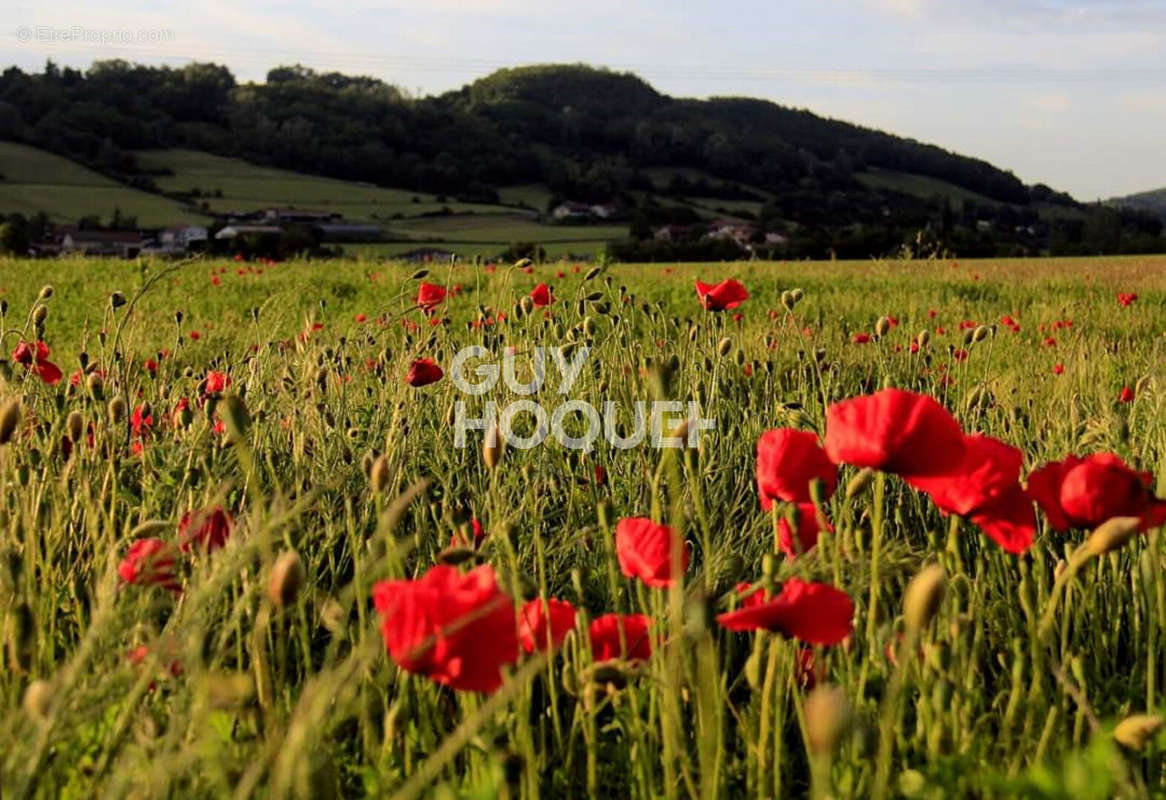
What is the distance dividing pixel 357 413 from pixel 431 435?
27 centimetres

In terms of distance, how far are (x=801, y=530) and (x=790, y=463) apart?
0.15 meters

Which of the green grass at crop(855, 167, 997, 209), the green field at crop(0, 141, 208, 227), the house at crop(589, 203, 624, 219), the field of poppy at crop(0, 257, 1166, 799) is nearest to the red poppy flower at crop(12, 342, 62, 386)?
the field of poppy at crop(0, 257, 1166, 799)

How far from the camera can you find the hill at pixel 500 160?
1989 inches

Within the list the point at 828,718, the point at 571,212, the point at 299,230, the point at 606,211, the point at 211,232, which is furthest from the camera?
the point at 606,211

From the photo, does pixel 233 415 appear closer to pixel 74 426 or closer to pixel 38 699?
pixel 74 426

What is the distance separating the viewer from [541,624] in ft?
3.94

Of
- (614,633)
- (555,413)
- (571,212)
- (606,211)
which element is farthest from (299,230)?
(614,633)

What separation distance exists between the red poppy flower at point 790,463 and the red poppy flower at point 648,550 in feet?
0.69

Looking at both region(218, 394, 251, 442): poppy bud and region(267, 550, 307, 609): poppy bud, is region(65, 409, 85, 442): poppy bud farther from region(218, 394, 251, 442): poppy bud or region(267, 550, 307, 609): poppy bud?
region(267, 550, 307, 609): poppy bud

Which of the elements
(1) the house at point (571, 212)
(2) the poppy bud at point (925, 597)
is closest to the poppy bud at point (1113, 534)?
(2) the poppy bud at point (925, 597)

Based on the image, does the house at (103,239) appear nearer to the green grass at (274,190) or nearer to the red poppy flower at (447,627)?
the green grass at (274,190)

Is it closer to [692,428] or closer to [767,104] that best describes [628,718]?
A: [692,428]

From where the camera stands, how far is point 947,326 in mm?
6695

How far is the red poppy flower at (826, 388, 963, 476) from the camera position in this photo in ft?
3.82
